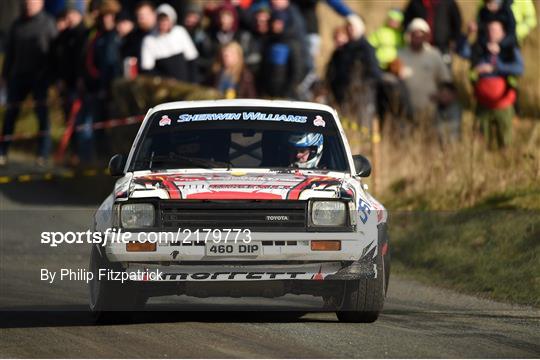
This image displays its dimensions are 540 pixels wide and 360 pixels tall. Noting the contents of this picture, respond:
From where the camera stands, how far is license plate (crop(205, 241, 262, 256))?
10242 mm

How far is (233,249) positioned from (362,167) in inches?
67.4

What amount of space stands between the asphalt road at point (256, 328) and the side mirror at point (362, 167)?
99 centimetres

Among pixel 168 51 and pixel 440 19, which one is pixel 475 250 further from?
pixel 168 51

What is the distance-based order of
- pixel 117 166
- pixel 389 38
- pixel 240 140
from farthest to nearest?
pixel 389 38 → pixel 240 140 → pixel 117 166

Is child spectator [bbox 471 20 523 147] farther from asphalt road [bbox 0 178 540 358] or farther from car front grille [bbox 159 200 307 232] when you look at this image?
car front grille [bbox 159 200 307 232]

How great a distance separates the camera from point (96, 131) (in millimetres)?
22234

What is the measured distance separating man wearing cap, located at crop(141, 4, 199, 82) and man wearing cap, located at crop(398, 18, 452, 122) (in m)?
2.87

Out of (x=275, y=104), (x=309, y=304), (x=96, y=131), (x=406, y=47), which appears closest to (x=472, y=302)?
(x=309, y=304)

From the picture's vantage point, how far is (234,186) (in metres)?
10.6

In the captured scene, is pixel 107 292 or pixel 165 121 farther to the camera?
pixel 165 121

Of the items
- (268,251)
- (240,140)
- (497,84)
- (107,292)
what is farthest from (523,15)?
(107,292)

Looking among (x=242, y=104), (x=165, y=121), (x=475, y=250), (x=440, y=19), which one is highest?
(x=242, y=104)

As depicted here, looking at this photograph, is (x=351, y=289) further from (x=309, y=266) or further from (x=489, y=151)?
(x=489, y=151)

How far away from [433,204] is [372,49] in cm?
334
